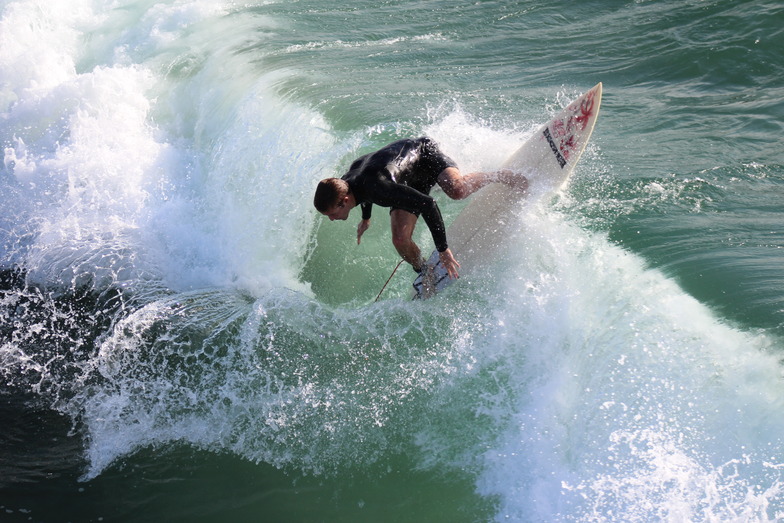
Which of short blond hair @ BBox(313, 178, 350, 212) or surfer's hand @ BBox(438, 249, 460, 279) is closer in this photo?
short blond hair @ BBox(313, 178, 350, 212)

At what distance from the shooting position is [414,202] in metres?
4.75

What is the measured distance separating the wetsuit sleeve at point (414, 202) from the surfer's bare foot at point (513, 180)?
105 cm

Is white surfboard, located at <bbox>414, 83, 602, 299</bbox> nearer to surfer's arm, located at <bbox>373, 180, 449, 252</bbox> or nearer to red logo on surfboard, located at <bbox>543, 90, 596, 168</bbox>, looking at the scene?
red logo on surfboard, located at <bbox>543, 90, 596, 168</bbox>

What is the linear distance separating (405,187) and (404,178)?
400 mm

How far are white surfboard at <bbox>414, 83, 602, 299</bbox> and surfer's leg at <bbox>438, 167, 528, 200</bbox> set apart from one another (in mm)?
69

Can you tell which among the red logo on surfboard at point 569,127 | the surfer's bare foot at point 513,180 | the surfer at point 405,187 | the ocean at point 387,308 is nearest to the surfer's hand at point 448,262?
the surfer at point 405,187

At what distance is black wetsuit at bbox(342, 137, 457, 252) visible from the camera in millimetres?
4746

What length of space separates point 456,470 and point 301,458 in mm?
1024

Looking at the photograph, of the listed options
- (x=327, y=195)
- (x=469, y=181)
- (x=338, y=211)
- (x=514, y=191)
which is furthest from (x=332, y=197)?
(x=514, y=191)

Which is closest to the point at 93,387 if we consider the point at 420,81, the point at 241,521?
the point at 241,521

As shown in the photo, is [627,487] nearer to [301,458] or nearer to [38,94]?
[301,458]

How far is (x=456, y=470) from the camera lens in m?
4.07

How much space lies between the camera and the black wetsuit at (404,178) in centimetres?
475

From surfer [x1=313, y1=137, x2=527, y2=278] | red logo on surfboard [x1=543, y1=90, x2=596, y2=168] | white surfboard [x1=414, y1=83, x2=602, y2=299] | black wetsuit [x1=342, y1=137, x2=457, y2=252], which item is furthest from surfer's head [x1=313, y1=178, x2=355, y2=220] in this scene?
red logo on surfboard [x1=543, y1=90, x2=596, y2=168]
